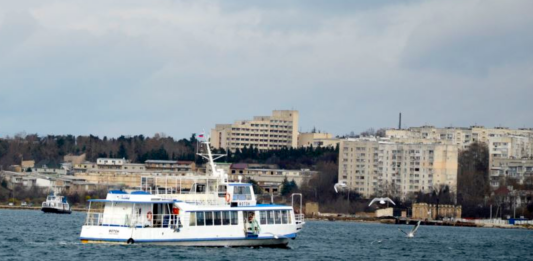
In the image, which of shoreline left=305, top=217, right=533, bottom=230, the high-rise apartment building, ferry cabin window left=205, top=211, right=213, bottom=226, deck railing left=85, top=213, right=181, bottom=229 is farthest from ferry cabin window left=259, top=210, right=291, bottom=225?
the high-rise apartment building

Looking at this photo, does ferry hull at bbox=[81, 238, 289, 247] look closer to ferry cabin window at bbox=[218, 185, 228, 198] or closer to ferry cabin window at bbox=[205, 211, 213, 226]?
ferry cabin window at bbox=[205, 211, 213, 226]

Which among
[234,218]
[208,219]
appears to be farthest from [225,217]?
[208,219]

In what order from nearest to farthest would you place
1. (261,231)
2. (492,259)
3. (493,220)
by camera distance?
(261,231)
(492,259)
(493,220)

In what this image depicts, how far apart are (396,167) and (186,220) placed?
13516 cm

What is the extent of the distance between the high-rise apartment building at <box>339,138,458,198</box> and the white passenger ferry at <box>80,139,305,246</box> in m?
123

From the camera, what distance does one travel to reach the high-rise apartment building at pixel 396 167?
18850 centimetres

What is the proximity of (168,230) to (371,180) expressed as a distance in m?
137

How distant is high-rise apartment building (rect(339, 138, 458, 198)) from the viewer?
188500mm

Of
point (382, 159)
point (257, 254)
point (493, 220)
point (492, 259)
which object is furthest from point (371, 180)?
point (257, 254)

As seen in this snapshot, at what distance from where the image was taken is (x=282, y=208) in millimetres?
65750

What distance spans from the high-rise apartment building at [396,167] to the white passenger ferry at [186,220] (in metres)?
123

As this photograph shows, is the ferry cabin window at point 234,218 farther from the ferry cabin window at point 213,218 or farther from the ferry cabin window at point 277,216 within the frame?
the ferry cabin window at point 277,216

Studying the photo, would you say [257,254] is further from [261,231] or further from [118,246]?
[118,246]

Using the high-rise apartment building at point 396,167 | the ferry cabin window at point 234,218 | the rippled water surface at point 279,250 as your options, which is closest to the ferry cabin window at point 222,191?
the ferry cabin window at point 234,218
